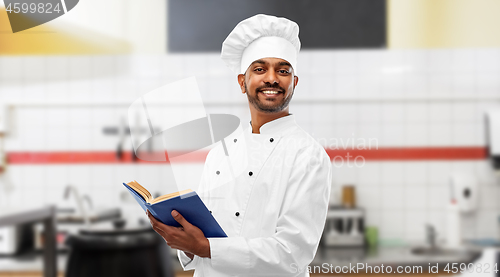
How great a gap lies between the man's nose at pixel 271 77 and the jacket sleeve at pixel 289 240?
19cm

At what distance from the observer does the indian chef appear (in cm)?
74

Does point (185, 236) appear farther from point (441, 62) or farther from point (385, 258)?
point (441, 62)

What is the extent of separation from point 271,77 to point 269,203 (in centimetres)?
26

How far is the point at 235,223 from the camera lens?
82 centimetres

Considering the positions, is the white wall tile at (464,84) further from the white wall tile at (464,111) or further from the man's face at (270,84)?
the man's face at (270,84)

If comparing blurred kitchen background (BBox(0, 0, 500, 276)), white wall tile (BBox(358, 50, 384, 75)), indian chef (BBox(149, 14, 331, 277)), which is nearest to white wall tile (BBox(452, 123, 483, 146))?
blurred kitchen background (BBox(0, 0, 500, 276))

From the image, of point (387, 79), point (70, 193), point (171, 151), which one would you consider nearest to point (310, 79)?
point (387, 79)

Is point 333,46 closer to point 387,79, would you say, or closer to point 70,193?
point 387,79

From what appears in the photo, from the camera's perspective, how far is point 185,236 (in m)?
0.72

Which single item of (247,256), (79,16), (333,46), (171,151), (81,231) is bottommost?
(81,231)

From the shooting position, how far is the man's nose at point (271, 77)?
836mm

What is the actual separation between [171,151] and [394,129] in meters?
1.21

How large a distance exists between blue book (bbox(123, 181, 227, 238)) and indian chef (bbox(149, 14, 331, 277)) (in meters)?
0.01

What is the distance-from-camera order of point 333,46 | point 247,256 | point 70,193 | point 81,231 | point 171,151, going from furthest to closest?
point 70,193 < point 333,46 < point 81,231 < point 171,151 < point 247,256
